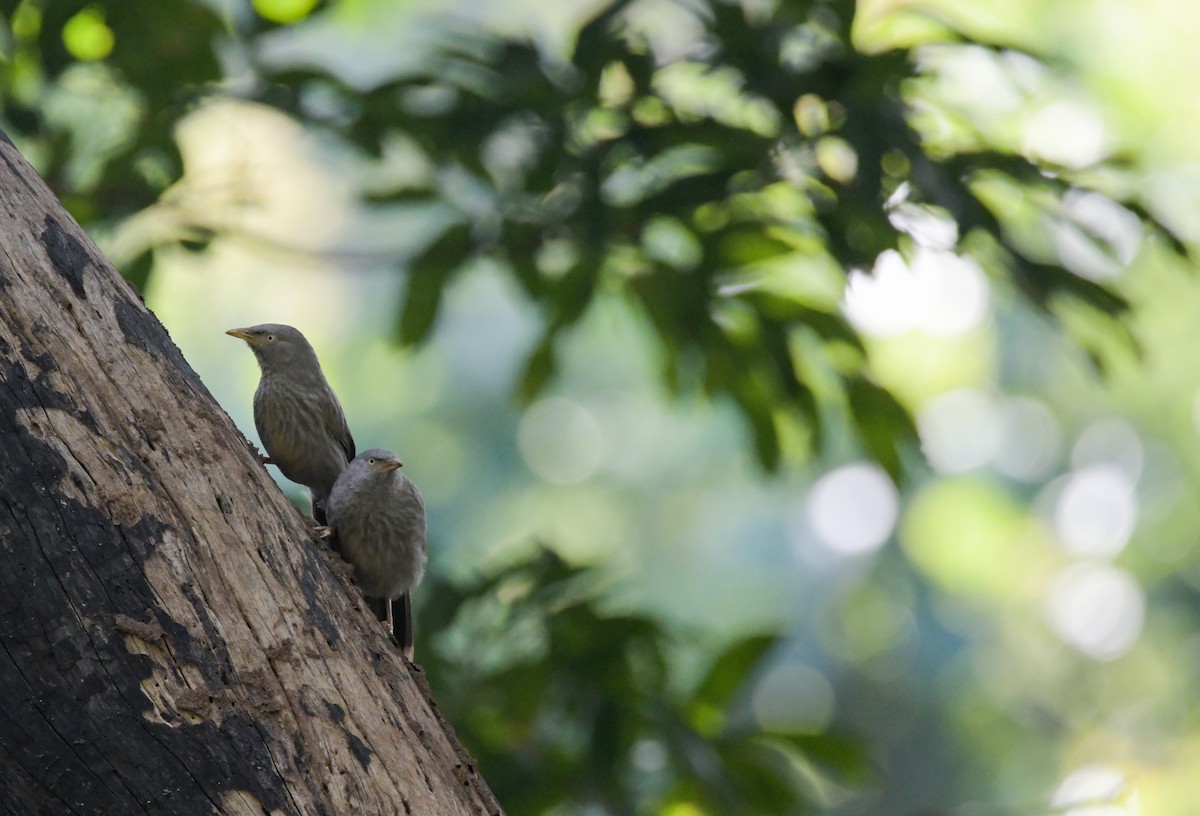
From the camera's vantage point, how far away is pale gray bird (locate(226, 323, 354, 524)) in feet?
10.9

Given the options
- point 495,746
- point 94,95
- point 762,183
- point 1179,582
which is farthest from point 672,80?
point 1179,582

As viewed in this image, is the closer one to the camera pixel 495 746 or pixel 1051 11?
pixel 495 746

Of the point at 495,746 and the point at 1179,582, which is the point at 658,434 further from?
the point at 495,746

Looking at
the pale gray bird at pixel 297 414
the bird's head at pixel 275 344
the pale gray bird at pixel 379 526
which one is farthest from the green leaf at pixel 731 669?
the bird's head at pixel 275 344

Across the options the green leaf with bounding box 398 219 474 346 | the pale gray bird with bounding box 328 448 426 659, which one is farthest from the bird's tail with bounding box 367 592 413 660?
the green leaf with bounding box 398 219 474 346

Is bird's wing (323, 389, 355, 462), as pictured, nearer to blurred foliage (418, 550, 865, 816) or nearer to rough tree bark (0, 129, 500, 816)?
blurred foliage (418, 550, 865, 816)

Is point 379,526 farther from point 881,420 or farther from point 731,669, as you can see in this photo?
point 881,420

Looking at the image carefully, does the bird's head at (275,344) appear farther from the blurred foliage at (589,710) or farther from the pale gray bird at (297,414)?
the blurred foliage at (589,710)

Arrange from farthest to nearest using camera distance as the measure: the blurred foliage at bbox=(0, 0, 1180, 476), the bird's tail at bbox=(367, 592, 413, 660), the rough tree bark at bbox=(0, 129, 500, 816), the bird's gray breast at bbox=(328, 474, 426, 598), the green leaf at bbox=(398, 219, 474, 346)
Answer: the green leaf at bbox=(398, 219, 474, 346) → the blurred foliage at bbox=(0, 0, 1180, 476) → the bird's tail at bbox=(367, 592, 413, 660) → the bird's gray breast at bbox=(328, 474, 426, 598) → the rough tree bark at bbox=(0, 129, 500, 816)

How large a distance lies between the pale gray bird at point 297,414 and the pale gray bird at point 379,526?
0.16m

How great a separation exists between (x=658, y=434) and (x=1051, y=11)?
9.44 m

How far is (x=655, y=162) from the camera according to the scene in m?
3.73

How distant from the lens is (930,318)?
14547 mm

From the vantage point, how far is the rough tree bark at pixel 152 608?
1890 millimetres
